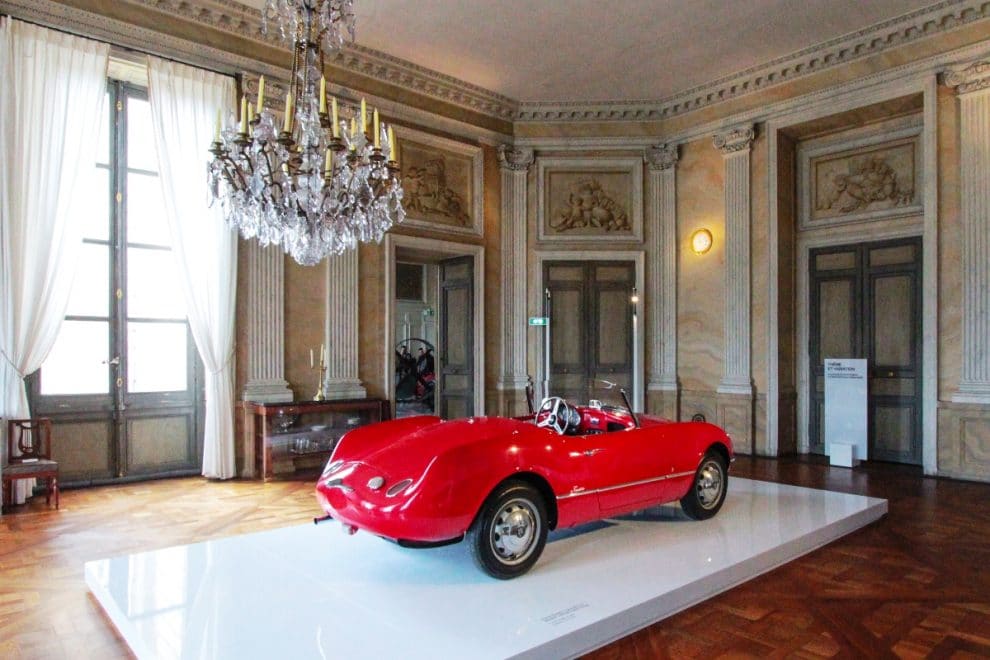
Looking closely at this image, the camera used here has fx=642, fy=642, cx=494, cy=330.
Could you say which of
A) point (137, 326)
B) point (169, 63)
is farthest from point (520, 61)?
point (137, 326)

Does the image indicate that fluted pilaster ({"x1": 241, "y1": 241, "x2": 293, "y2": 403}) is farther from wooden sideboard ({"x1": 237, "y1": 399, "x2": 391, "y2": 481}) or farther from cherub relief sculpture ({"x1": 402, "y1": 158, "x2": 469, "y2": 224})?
cherub relief sculpture ({"x1": 402, "y1": 158, "x2": 469, "y2": 224})

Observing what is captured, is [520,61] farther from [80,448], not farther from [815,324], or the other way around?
[80,448]

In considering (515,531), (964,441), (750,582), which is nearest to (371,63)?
(515,531)

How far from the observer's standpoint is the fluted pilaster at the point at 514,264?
8.80m

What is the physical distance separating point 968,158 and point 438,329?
6233mm

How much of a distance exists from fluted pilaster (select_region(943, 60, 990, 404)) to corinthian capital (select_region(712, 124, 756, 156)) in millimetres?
2148

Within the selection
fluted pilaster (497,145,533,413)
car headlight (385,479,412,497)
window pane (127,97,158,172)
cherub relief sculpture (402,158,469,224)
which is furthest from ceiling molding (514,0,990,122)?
car headlight (385,479,412,497)

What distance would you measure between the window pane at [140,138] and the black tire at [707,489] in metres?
5.63

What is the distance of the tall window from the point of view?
233 inches

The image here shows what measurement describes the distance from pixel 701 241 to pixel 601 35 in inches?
117

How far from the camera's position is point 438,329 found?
29.2 ft

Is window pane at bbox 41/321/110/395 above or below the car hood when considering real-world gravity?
above

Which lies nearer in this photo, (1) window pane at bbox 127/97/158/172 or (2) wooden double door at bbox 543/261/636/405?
(1) window pane at bbox 127/97/158/172

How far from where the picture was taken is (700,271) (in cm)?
851
